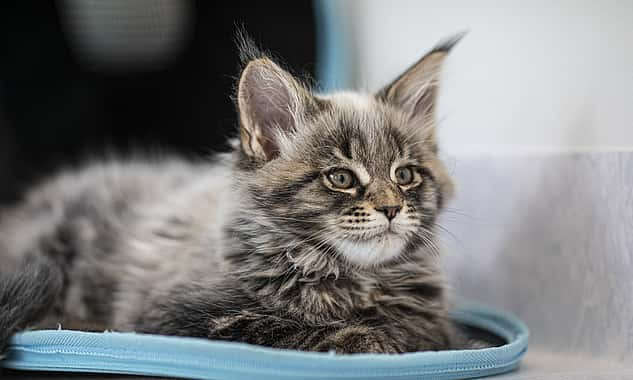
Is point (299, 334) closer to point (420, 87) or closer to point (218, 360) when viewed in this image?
point (218, 360)

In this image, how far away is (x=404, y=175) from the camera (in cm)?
157

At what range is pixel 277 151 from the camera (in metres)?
1.61

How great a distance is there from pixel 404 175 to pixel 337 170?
0.17 m

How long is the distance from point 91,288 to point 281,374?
102 cm

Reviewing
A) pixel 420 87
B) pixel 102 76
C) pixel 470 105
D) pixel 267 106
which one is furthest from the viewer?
pixel 102 76

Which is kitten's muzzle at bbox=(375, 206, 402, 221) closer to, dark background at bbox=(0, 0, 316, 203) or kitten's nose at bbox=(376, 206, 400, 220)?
kitten's nose at bbox=(376, 206, 400, 220)

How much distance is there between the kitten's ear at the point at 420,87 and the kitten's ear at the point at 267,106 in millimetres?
259

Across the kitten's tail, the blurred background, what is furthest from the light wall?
the kitten's tail

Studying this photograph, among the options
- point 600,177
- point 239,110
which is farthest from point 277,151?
point 600,177

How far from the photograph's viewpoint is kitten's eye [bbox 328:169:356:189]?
4.87 ft

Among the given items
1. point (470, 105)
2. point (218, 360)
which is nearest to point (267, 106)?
point (218, 360)

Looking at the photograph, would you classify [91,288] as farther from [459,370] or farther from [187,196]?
[459,370]

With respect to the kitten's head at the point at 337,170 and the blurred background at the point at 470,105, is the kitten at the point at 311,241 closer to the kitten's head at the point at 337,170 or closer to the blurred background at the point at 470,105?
the kitten's head at the point at 337,170

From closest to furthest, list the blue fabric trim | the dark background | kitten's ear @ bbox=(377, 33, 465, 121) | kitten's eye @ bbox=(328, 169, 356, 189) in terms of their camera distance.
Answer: the blue fabric trim
kitten's eye @ bbox=(328, 169, 356, 189)
kitten's ear @ bbox=(377, 33, 465, 121)
the dark background
